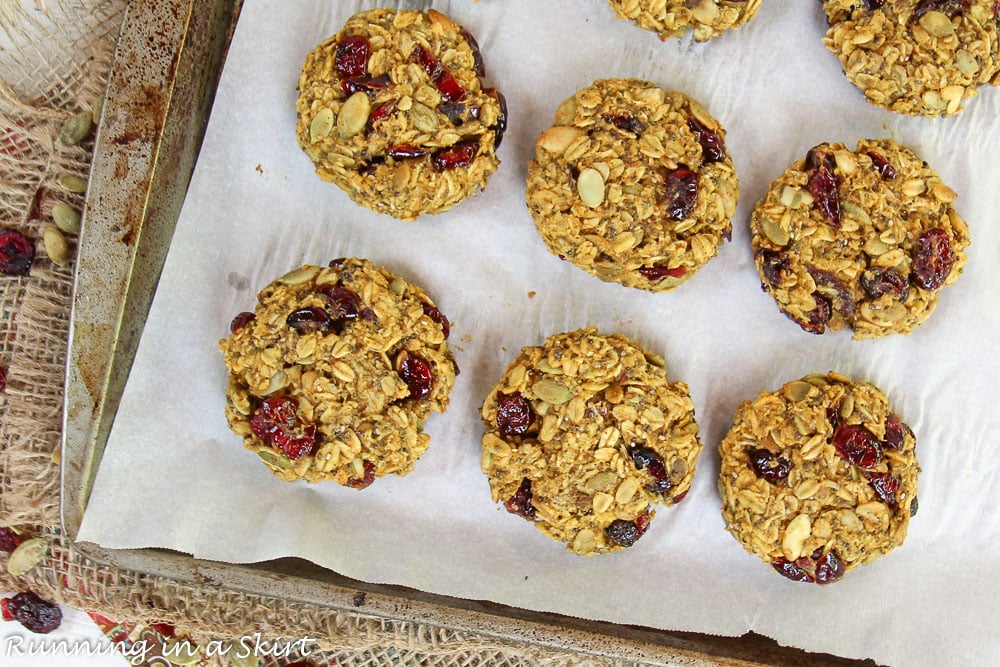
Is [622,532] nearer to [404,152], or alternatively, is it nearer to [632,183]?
[632,183]

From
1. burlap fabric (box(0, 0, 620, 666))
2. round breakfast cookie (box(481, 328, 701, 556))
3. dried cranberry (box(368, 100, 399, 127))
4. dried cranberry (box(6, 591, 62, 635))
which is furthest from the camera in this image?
dried cranberry (box(6, 591, 62, 635))

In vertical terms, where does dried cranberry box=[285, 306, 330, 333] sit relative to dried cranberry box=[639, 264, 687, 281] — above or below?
above

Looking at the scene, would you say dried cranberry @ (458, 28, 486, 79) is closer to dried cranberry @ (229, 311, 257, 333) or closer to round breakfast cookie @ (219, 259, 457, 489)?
round breakfast cookie @ (219, 259, 457, 489)

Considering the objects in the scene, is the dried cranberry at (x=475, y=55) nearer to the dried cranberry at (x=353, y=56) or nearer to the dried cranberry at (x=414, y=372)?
the dried cranberry at (x=353, y=56)

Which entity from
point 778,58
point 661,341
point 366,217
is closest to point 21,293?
point 366,217

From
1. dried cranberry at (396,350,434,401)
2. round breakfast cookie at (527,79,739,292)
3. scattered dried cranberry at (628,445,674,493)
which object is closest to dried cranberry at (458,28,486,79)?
round breakfast cookie at (527,79,739,292)

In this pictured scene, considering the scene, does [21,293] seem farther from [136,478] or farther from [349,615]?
[349,615]
